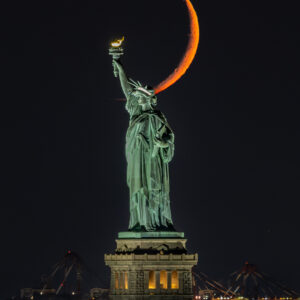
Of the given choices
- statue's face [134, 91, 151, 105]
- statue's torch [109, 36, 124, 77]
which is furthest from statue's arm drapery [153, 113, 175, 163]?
statue's torch [109, 36, 124, 77]

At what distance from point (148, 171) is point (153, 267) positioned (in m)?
5.23

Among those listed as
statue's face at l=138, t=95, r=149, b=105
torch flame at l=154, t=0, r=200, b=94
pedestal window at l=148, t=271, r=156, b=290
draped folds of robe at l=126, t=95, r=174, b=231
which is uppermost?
torch flame at l=154, t=0, r=200, b=94

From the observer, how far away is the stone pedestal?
170 ft

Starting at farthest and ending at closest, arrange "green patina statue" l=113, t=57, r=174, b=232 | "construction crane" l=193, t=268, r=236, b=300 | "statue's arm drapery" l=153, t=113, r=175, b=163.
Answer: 1. "construction crane" l=193, t=268, r=236, b=300
2. "statue's arm drapery" l=153, t=113, r=175, b=163
3. "green patina statue" l=113, t=57, r=174, b=232

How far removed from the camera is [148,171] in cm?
5397

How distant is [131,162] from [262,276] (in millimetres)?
59122

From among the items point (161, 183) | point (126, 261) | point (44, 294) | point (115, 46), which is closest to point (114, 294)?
point (126, 261)

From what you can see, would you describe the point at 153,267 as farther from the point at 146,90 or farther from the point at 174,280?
the point at 146,90

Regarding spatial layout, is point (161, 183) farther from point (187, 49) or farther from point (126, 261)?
point (187, 49)

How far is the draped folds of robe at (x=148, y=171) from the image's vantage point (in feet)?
175

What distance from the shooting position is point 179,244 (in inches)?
2062

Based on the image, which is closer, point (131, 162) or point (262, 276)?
point (131, 162)

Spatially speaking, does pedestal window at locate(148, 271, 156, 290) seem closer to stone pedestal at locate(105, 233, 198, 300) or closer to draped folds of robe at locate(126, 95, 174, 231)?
stone pedestal at locate(105, 233, 198, 300)

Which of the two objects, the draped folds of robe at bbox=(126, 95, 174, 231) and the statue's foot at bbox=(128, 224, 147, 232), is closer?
the statue's foot at bbox=(128, 224, 147, 232)
